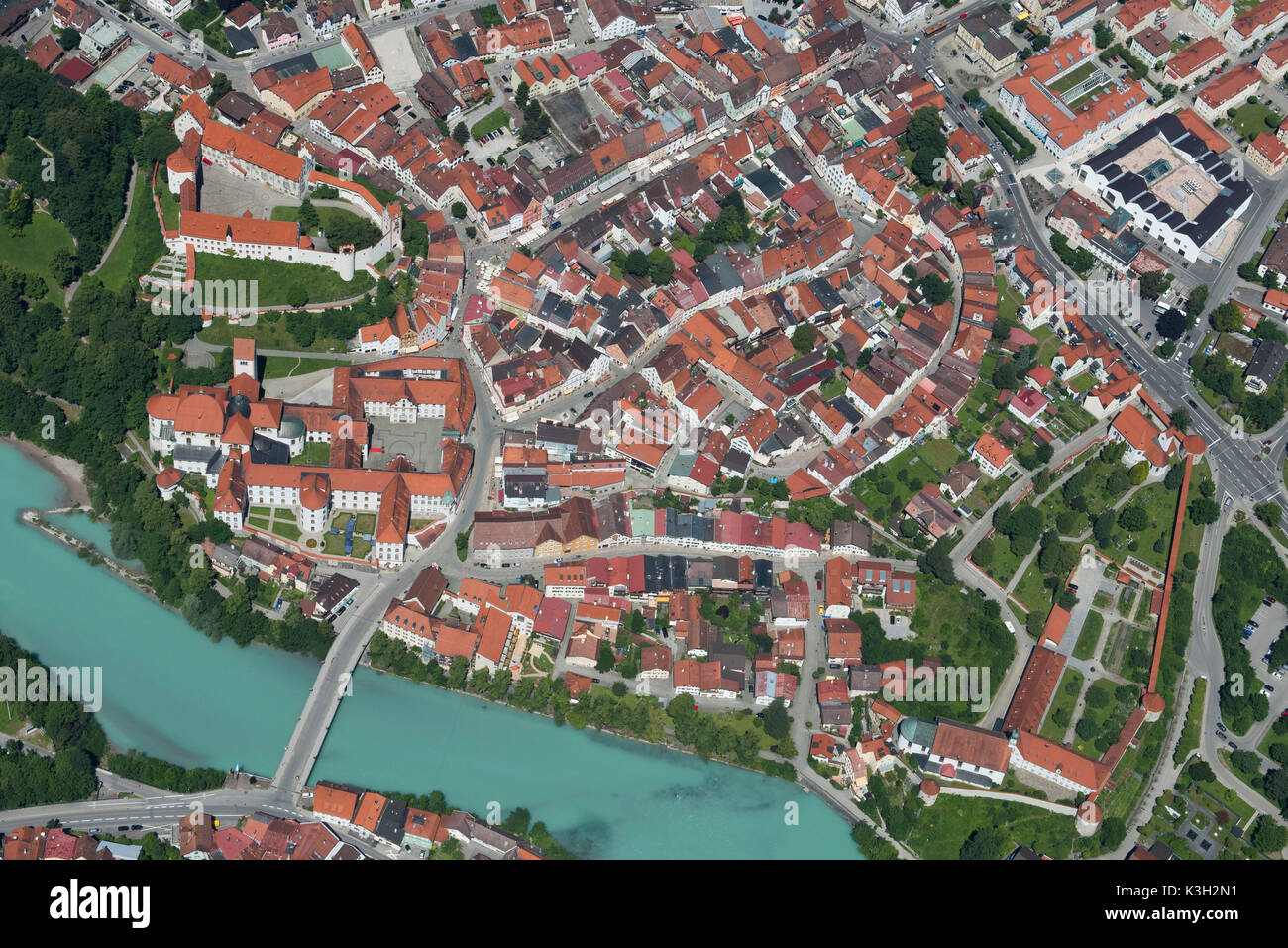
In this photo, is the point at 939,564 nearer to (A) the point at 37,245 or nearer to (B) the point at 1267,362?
(B) the point at 1267,362

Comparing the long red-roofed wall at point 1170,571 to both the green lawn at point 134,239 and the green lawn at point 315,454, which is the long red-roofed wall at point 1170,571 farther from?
the green lawn at point 134,239

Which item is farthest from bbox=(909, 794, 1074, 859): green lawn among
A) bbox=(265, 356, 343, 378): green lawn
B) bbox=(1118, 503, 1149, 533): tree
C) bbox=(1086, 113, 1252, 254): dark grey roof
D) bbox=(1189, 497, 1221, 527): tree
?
bbox=(265, 356, 343, 378): green lawn

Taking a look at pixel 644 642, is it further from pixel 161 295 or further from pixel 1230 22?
pixel 1230 22

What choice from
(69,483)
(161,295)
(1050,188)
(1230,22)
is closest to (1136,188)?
(1050,188)

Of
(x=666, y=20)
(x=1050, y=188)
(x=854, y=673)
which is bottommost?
(x=854, y=673)

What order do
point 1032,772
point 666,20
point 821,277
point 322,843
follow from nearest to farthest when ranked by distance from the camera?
point 322,843 < point 1032,772 < point 821,277 < point 666,20

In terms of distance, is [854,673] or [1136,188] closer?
[854,673]

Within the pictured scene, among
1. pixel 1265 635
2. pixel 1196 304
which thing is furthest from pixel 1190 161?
pixel 1265 635
